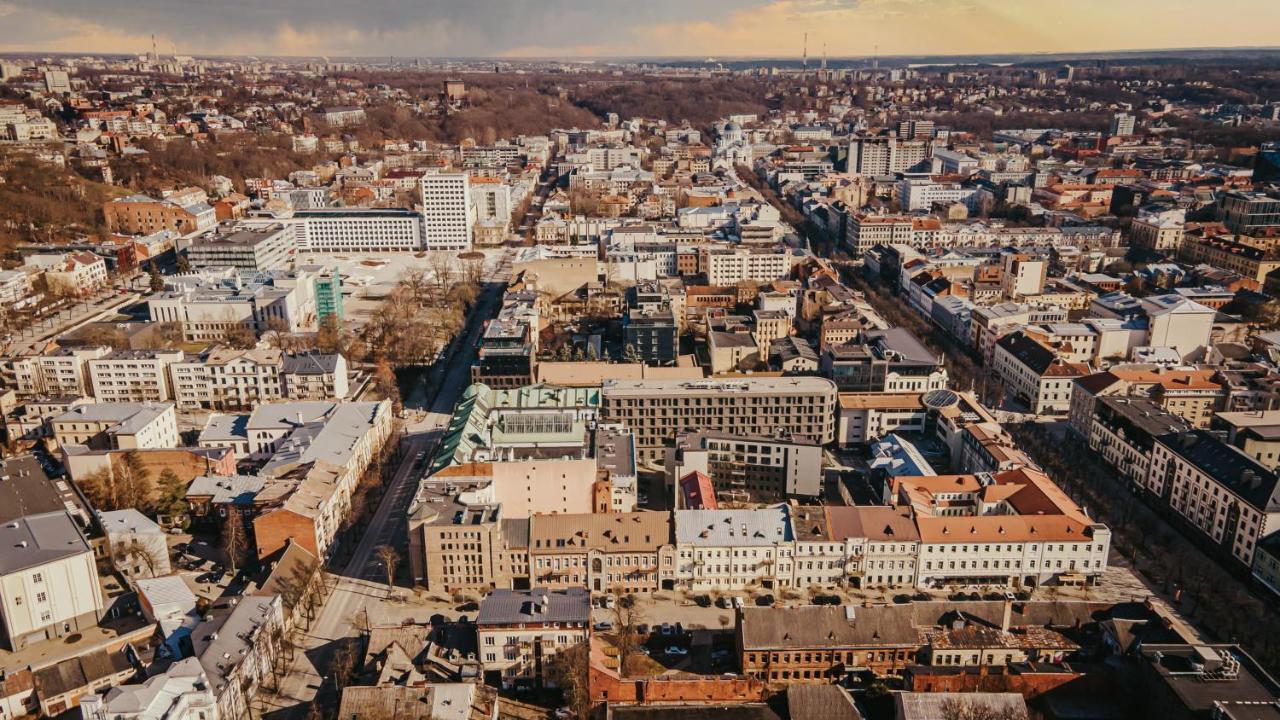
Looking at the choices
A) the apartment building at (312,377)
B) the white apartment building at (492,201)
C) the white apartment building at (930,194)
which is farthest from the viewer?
the white apartment building at (930,194)

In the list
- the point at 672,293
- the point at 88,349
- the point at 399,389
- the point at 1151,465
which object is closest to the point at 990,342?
the point at 1151,465

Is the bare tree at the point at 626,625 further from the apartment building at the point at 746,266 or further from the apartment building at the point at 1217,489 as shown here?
the apartment building at the point at 746,266

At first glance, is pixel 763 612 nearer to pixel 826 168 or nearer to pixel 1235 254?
pixel 1235 254

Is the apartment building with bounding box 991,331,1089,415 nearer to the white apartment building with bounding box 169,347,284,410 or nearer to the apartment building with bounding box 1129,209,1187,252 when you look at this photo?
the apartment building with bounding box 1129,209,1187,252

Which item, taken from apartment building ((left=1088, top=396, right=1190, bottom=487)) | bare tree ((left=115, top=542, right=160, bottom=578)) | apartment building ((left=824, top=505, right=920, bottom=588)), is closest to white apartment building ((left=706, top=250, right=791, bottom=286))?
apartment building ((left=1088, top=396, right=1190, bottom=487))

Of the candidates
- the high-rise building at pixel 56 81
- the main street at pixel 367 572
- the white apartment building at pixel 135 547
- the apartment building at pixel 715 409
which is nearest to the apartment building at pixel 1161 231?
the apartment building at pixel 715 409
